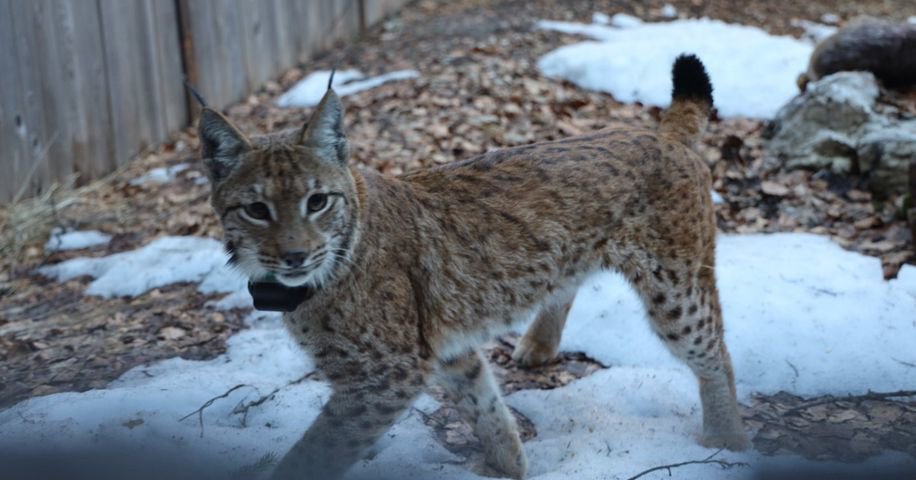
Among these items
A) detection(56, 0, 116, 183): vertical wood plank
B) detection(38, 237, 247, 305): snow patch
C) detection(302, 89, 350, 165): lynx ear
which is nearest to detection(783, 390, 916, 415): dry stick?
detection(302, 89, 350, 165): lynx ear

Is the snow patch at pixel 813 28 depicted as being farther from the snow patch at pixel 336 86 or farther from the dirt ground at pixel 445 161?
the snow patch at pixel 336 86

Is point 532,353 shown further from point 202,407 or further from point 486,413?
point 202,407

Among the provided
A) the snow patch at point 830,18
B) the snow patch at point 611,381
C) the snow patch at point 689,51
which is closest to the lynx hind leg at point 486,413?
the snow patch at point 611,381

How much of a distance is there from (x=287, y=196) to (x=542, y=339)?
1.91 meters

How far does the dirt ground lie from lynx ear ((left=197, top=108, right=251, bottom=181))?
1441 mm

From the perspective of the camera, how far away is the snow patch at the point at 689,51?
7863mm

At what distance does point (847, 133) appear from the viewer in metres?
6.81

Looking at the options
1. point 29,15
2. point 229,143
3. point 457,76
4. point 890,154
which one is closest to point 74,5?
point 29,15

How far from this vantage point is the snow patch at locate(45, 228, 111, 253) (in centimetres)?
656

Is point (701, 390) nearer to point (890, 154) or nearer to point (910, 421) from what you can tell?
point (910, 421)

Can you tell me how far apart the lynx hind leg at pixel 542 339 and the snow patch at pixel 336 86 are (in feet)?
12.7

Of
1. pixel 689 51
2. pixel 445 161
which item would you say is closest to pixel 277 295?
→ pixel 445 161

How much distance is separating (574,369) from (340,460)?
1.78 metres

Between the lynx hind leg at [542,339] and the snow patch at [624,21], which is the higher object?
the snow patch at [624,21]
